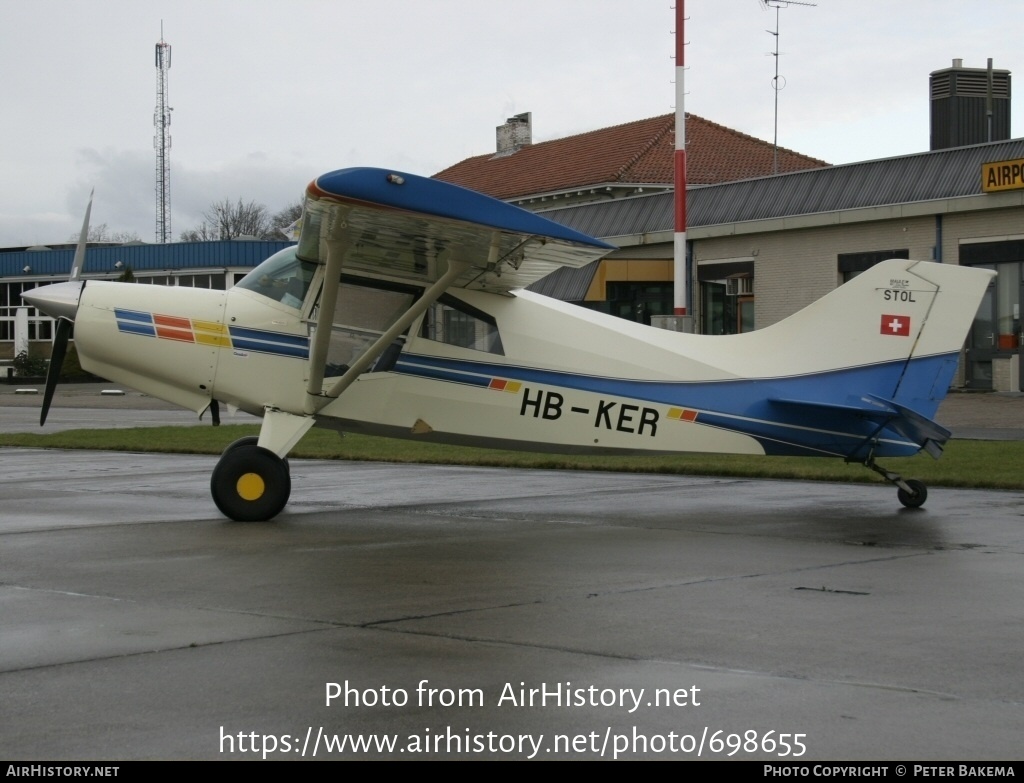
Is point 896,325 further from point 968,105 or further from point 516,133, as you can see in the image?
point 516,133

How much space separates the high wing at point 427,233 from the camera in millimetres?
8836

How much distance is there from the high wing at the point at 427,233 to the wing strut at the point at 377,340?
87mm

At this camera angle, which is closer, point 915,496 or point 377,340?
point 377,340

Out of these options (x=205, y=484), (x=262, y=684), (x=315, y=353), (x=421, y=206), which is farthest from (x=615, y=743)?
(x=205, y=484)

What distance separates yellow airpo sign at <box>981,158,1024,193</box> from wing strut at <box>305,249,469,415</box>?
70.3ft

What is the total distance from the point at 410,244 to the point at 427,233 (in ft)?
1.46

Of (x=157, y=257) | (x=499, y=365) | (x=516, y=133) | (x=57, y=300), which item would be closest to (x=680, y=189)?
(x=499, y=365)

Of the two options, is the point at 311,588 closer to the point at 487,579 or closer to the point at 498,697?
the point at 487,579

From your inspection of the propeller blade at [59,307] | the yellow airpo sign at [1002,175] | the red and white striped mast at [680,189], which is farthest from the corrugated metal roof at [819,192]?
the propeller blade at [59,307]

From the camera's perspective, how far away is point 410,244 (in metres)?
10.4

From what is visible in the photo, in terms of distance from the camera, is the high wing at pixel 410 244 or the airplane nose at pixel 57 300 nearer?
the high wing at pixel 410 244

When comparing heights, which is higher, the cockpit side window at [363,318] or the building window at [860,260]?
the building window at [860,260]

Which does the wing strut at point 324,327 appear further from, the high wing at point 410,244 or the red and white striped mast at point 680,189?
the red and white striped mast at point 680,189

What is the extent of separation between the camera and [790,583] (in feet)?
25.4
